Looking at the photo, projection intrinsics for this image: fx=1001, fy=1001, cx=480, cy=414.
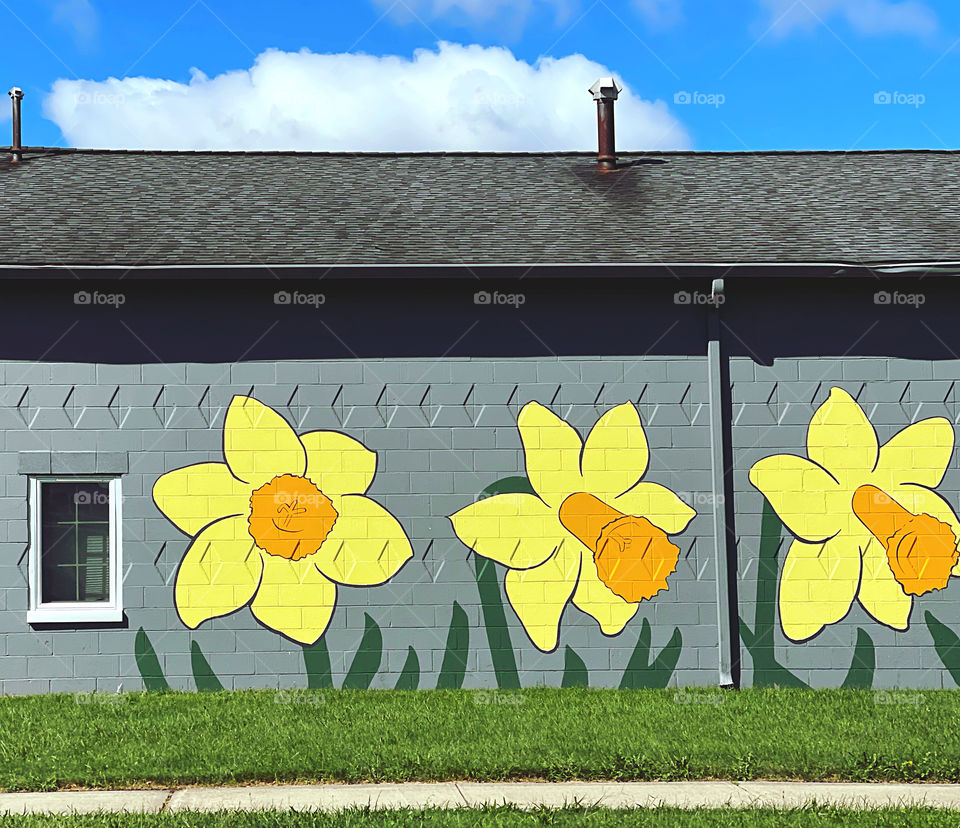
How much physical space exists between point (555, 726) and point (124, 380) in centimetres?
495

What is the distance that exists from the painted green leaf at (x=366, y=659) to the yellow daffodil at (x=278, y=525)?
0.37m

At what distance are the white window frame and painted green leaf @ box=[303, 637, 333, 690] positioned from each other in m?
1.70

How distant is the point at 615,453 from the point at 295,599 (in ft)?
10.5

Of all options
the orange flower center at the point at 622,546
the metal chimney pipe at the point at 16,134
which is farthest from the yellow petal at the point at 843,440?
the metal chimney pipe at the point at 16,134

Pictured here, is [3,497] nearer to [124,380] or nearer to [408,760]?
[124,380]

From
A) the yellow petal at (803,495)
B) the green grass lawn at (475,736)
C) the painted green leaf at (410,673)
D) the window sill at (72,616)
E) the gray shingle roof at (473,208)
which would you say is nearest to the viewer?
the green grass lawn at (475,736)

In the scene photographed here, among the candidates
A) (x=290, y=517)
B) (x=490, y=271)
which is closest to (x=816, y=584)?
(x=490, y=271)

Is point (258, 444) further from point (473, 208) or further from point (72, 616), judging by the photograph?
point (473, 208)

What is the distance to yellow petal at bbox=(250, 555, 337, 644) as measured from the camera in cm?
902

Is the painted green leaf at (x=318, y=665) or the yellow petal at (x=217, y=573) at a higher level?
the yellow petal at (x=217, y=573)

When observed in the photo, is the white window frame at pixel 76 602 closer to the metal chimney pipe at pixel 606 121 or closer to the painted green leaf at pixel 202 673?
the painted green leaf at pixel 202 673

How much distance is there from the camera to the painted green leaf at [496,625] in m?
9.01

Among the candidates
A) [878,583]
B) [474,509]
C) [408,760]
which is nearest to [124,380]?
[474,509]

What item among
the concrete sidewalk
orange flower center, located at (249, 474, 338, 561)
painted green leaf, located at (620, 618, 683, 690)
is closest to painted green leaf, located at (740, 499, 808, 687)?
painted green leaf, located at (620, 618, 683, 690)
